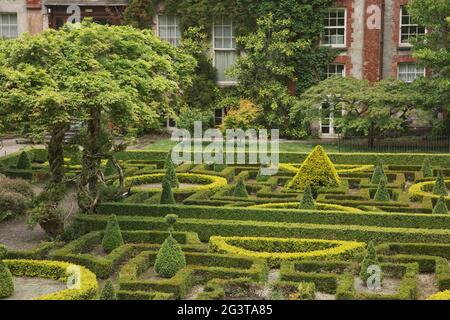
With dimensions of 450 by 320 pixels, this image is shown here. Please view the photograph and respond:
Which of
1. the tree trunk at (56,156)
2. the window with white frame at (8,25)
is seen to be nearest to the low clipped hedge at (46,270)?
the tree trunk at (56,156)

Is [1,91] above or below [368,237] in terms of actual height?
above

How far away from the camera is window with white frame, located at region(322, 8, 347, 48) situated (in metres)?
40.6

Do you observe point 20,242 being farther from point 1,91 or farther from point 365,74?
point 365,74

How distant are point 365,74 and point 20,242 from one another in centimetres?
2356

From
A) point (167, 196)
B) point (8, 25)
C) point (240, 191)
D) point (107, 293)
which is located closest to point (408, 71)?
point (240, 191)

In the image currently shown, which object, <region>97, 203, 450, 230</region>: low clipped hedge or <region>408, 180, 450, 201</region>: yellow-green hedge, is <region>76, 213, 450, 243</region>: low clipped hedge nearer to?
<region>97, 203, 450, 230</region>: low clipped hedge

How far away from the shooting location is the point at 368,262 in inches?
707

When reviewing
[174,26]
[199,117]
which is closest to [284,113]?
[199,117]

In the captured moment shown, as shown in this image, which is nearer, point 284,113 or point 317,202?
point 317,202

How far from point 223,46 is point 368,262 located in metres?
25.3

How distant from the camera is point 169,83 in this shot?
23.5m

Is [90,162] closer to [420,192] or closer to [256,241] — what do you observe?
[256,241]

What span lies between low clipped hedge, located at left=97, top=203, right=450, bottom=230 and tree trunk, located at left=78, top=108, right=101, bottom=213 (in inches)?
15.6
